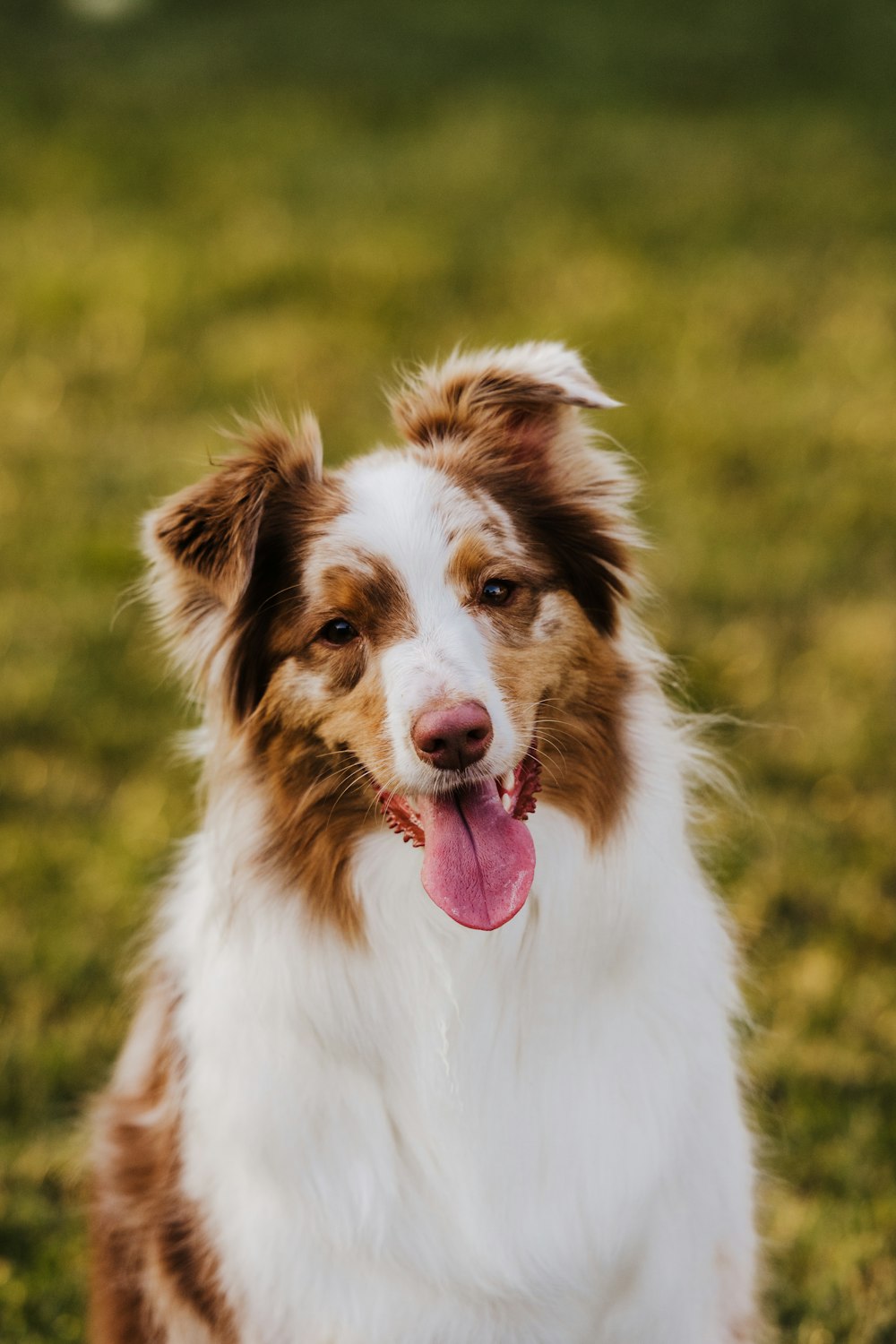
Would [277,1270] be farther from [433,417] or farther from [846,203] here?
[846,203]

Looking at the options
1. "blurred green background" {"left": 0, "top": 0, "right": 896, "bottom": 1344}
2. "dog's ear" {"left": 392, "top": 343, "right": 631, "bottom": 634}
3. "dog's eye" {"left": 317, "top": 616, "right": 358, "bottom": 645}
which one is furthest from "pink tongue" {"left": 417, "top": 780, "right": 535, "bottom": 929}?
"blurred green background" {"left": 0, "top": 0, "right": 896, "bottom": 1344}

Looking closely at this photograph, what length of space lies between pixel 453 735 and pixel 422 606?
38cm

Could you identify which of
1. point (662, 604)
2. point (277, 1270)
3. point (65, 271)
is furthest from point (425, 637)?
point (65, 271)

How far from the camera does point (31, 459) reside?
27.3 ft

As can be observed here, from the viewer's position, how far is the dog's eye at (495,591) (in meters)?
3.13

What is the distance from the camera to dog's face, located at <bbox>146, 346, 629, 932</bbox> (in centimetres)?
296

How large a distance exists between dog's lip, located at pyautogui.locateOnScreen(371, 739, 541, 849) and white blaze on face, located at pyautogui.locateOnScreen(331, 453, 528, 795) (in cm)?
10

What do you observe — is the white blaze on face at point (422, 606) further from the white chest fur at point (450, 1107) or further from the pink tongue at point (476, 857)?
the white chest fur at point (450, 1107)

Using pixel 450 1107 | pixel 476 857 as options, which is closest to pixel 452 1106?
pixel 450 1107

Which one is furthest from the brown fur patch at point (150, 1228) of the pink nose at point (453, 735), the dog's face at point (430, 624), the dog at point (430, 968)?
the pink nose at point (453, 735)

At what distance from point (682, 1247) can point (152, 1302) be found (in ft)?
4.23

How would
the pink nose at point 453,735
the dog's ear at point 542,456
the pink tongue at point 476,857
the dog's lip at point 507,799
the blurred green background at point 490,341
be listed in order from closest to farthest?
the pink nose at point 453,735 → the pink tongue at point 476,857 → the dog's lip at point 507,799 → the dog's ear at point 542,456 → the blurred green background at point 490,341

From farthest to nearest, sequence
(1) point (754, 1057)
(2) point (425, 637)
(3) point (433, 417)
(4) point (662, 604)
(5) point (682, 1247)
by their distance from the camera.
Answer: (4) point (662, 604) → (1) point (754, 1057) → (3) point (433, 417) → (5) point (682, 1247) → (2) point (425, 637)

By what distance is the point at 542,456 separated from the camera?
343 centimetres
